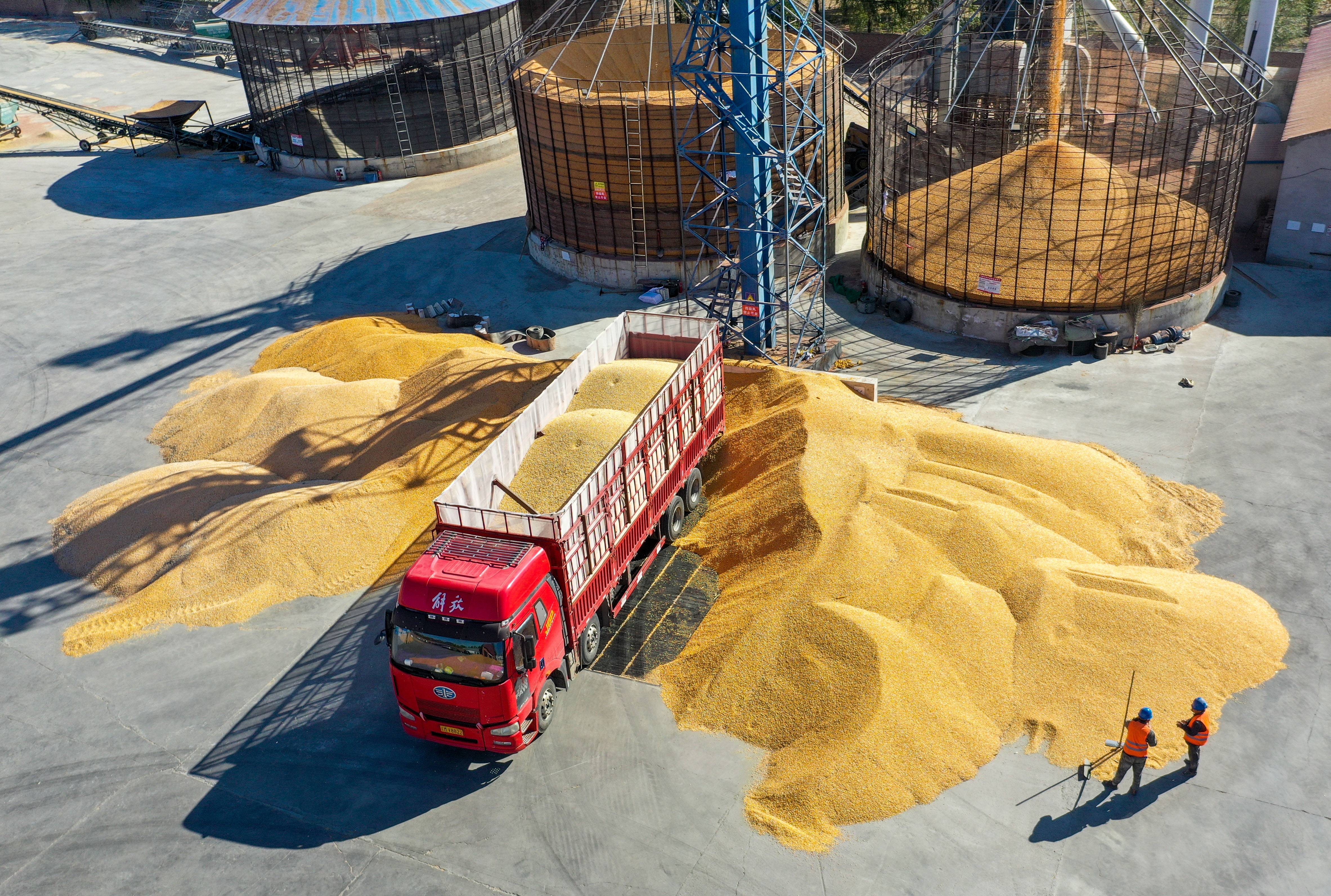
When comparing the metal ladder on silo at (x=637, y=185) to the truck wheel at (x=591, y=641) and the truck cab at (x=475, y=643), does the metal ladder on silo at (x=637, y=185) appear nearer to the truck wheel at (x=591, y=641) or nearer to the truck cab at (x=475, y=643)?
the truck wheel at (x=591, y=641)

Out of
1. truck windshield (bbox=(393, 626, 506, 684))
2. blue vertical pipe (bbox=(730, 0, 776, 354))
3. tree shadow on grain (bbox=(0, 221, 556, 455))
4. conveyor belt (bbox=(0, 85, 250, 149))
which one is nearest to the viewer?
truck windshield (bbox=(393, 626, 506, 684))

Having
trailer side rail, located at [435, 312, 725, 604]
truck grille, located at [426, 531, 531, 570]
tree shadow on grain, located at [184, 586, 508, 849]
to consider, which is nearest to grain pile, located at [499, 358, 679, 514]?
trailer side rail, located at [435, 312, 725, 604]

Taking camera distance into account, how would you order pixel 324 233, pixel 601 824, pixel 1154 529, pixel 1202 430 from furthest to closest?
1. pixel 324 233
2. pixel 1202 430
3. pixel 1154 529
4. pixel 601 824

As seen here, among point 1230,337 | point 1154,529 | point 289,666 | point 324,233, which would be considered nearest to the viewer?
point 289,666

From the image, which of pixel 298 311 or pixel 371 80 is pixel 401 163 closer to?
pixel 371 80

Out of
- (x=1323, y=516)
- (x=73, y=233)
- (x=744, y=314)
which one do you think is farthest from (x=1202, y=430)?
(x=73, y=233)

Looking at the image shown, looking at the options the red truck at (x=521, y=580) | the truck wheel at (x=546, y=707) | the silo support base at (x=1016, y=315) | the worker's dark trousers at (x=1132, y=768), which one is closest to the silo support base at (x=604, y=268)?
the silo support base at (x=1016, y=315)

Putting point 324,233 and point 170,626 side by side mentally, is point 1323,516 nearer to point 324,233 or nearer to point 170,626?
point 170,626

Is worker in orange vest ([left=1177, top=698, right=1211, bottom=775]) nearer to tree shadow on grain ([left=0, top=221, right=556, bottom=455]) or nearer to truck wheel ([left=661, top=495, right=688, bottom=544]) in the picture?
truck wheel ([left=661, top=495, right=688, bottom=544])
